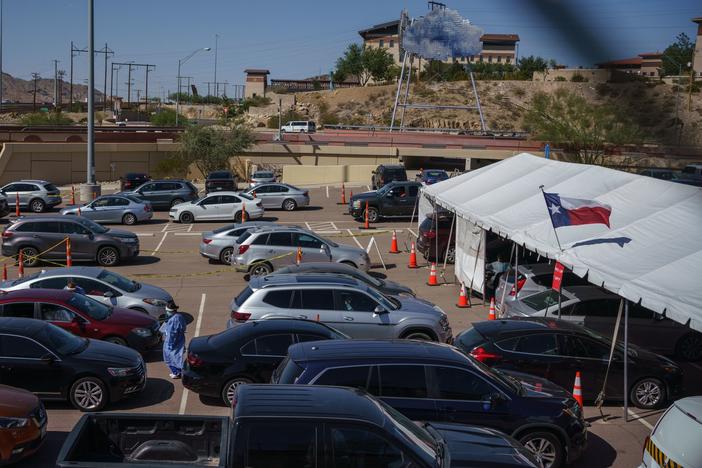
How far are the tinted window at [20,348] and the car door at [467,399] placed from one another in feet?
18.2

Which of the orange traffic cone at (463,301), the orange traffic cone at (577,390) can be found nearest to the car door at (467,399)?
the orange traffic cone at (577,390)

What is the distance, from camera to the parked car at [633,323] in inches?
602

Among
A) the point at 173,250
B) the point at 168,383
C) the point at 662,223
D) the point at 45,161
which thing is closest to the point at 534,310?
the point at 662,223

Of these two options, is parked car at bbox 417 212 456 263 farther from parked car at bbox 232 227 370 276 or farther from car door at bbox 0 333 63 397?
car door at bbox 0 333 63 397

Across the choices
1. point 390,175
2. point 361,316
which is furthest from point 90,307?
point 390,175

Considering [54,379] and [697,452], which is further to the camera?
[54,379]

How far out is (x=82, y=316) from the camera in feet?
44.6

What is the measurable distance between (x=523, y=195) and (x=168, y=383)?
9.86 meters

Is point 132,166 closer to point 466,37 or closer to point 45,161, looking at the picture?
point 45,161

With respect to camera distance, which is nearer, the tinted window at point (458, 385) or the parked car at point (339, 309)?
the tinted window at point (458, 385)

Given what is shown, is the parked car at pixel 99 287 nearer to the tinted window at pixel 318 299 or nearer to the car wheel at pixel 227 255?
the tinted window at pixel 318 299

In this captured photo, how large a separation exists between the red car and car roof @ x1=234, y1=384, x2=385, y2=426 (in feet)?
24.0

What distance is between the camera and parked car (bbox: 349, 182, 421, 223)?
3206 cm

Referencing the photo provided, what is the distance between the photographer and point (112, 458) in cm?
673
